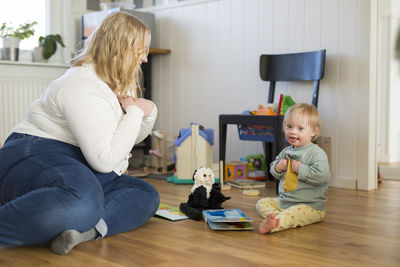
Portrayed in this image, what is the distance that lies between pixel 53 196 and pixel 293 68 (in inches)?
77.1

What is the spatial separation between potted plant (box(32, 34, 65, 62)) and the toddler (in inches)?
93.4

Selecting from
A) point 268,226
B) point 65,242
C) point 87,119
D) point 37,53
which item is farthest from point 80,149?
point 37,53

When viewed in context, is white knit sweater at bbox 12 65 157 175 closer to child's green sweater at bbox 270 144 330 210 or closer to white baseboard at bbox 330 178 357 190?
child's green sweater at bbox 270 144 330 210

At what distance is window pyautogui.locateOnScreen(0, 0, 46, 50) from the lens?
3.64 meters

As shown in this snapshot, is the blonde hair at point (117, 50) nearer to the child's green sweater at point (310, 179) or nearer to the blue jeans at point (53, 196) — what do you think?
the blue jeans at point (53, 196)

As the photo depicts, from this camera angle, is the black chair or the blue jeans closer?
the blue jeans

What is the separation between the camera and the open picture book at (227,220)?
1.71 m

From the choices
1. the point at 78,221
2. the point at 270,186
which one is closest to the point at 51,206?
the point at 78,221

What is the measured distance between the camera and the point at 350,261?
1.32 meters

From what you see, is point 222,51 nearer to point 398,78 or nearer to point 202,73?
point 202,73

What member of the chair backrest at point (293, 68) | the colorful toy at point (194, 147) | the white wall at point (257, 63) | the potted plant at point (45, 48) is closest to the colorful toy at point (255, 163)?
the white wall at point (257, 63)

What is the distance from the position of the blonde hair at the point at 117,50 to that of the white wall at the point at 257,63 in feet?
5.23

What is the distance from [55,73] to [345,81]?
222 centimetres

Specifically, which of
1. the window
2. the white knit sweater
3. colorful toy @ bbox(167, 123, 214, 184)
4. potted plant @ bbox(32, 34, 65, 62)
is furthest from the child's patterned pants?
the window
